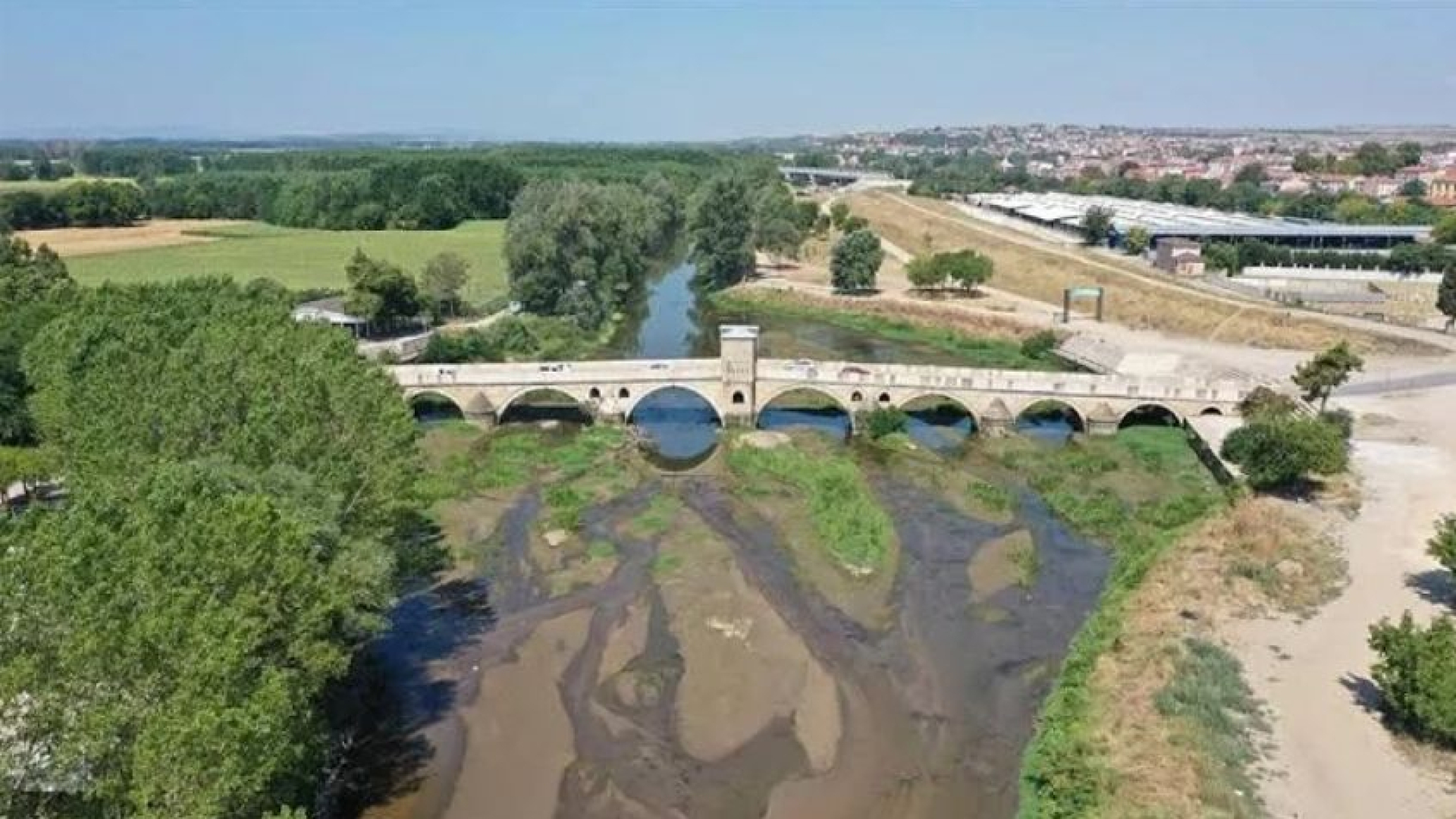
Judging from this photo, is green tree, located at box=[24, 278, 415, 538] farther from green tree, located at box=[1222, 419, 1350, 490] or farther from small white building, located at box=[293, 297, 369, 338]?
small white building, located at box=[293, 297, 369, 338]

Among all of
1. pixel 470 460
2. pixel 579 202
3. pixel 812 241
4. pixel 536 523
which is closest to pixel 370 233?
pixel 812 241

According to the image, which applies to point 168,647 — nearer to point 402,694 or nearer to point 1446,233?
point 402,694

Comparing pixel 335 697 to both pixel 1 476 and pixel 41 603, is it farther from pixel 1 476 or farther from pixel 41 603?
pixel 1 476

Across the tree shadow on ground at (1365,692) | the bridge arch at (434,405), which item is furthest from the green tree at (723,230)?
the tree shadow on ground at (1365,692)

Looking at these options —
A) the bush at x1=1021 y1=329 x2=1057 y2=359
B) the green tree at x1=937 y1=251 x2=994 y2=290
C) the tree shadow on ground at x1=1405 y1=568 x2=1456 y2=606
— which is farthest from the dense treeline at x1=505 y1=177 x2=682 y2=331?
the tree shadow on ground at x1=1405 y1=568 x2=1456 y2=606

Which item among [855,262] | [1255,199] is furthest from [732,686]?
[1255,199]

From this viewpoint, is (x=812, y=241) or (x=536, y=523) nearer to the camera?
(x=536, y=523)

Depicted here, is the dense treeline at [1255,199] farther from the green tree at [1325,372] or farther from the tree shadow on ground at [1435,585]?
the tree shadow on ground at [1435,585]
